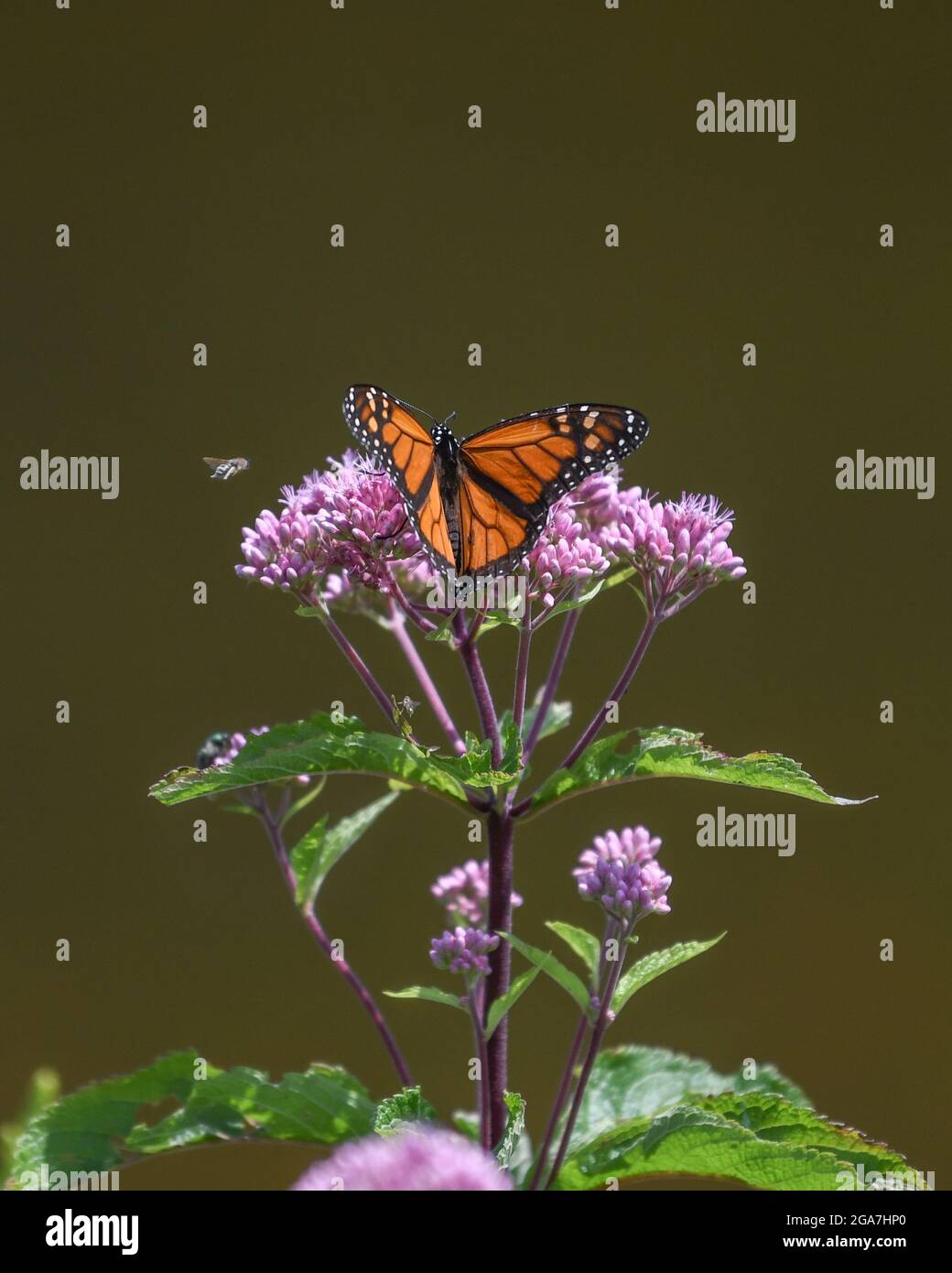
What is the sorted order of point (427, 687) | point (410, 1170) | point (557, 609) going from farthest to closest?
point (427, 687), point (557, 609), point (410, 1170)

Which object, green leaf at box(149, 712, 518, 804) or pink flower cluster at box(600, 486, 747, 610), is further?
pink flower cluster at box(600, 486, 747, 610)

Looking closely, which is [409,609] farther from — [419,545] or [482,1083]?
[482,1083]

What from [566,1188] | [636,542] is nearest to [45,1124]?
[566,1188]

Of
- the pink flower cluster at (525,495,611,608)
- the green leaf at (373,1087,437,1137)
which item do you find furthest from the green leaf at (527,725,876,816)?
the green leaf at (373,1087,437,1137)

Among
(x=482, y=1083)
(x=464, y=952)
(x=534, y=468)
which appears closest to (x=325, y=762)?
(x=464, y=952)

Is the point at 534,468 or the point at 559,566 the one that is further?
the point at 534,468

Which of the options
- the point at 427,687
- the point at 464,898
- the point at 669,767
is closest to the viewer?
the point at 669,767

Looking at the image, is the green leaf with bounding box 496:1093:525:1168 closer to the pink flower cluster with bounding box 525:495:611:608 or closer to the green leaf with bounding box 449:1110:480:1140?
the green leaf with bounding box 449:1110:480:1140

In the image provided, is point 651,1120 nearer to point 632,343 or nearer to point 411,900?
point 411,900
